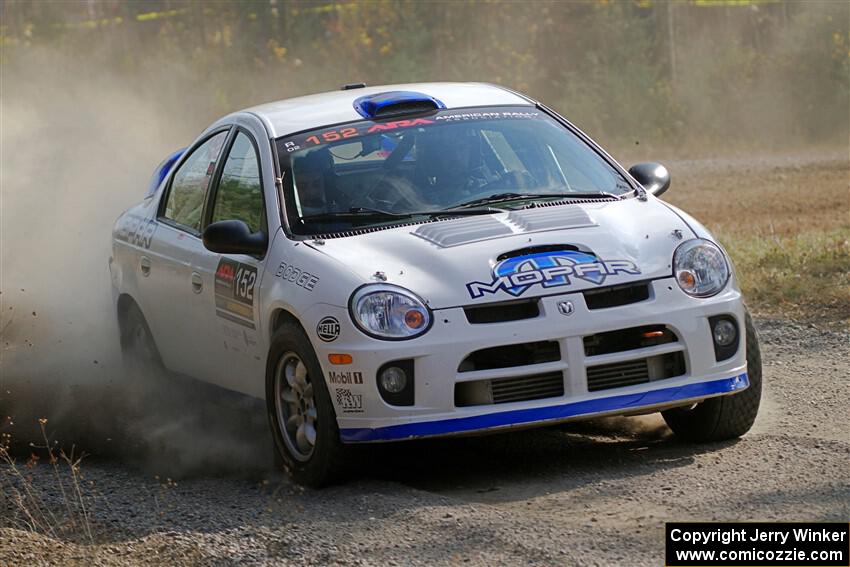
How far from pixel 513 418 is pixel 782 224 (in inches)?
332

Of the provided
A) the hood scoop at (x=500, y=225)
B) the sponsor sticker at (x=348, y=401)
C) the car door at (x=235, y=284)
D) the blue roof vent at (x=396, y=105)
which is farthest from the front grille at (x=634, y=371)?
the blue roof vent at (x=396, y=105)

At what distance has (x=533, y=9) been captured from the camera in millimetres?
24625

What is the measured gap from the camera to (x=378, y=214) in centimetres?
675

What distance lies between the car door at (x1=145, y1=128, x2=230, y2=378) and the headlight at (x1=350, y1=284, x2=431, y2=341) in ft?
5.53

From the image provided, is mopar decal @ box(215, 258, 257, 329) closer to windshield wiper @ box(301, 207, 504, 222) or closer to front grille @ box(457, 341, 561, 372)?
windshield wiper @ box(301, 207, 504, 222)

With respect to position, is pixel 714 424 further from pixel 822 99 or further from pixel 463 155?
pixel 822 99

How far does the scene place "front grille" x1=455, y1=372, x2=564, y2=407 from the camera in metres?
5.97

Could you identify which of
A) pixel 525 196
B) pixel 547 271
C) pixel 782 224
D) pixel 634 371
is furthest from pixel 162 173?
pixel 782 224

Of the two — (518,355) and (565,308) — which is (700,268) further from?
(518,355)

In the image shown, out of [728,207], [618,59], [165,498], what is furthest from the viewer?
[618,59]

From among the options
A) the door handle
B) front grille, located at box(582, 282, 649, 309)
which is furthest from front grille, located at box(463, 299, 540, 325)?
the door handle

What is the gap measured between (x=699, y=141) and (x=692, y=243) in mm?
15659

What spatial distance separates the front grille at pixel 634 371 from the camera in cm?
604

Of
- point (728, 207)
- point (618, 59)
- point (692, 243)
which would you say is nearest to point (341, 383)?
point (692, 243)
